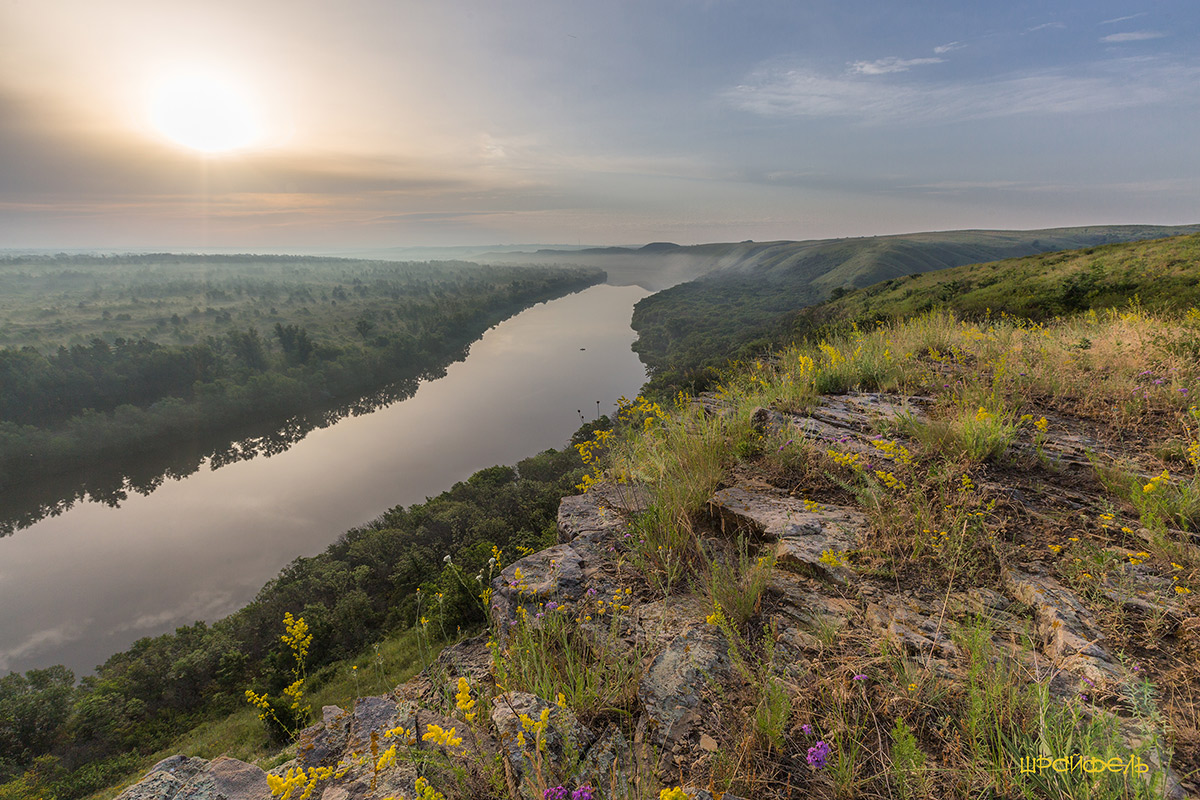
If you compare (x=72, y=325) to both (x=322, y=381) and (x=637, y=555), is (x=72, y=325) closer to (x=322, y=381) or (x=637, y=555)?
(x=322, y=381)

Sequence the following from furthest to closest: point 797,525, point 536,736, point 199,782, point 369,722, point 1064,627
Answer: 1. point 797,525
2. point 369,722
3. point 199,782
4. point 1064,627
5. point 536,736

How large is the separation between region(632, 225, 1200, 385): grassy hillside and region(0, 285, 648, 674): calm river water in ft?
Answer: 38.0

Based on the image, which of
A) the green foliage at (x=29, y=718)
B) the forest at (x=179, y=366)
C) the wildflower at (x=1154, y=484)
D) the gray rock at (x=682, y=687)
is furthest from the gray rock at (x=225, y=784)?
the forest at (x=179, y=366)

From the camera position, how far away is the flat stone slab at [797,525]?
346 centimetres

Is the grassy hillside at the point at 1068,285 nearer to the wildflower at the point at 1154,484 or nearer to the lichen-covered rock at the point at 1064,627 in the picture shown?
the wildflower at the point at 1154,484

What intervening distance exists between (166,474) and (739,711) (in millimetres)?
47560

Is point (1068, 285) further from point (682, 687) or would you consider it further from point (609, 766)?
point (609, 766)

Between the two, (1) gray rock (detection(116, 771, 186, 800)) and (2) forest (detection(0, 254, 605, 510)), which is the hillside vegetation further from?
(2) forest (detection(0, 254, 605, 510))

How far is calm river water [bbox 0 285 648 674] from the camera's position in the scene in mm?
20859

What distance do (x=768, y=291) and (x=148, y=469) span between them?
12207 cm

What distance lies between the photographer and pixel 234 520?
27547 mm

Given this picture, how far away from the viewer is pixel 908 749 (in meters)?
1.93

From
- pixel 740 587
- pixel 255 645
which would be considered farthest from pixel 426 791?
pixel 255 645

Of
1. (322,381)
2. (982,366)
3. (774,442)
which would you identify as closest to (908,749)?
(774,442)
